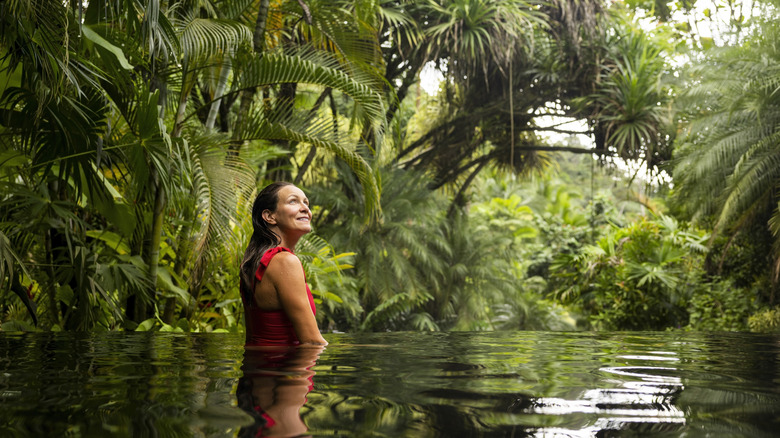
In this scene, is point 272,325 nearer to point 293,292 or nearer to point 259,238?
point 293,292

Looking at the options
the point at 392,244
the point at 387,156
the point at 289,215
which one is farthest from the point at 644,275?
the point at 289,215

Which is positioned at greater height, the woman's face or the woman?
the woman's face

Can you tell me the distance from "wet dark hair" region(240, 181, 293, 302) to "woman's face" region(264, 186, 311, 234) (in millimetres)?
23

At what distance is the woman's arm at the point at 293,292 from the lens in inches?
118

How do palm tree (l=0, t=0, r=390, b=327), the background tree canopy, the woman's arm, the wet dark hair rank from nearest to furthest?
the woman's arm → the wet dark hair → palm tree (l=0, t=0, r=390, b=327) → the background tree canopy

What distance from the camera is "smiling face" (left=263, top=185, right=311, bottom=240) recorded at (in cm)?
329

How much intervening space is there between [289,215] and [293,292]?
0.44 metres

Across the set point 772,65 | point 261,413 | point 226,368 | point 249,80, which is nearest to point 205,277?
point 249,80

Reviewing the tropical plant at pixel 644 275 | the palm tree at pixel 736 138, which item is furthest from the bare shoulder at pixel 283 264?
the tropical plant at pixel 644 275

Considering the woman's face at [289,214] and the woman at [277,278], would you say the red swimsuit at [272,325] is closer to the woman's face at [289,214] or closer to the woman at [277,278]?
the woman at [277,278]

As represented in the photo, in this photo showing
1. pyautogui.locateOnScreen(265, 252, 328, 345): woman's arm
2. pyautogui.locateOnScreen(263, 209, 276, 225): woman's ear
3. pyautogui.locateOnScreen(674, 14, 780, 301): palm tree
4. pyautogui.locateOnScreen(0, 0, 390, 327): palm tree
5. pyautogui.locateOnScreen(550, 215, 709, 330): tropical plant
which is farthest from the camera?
pyautogui.locateOnScreen(550, 215, 709, 330): tropical plant

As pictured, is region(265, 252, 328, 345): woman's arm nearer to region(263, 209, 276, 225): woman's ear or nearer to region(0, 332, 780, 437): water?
region(0, 332, 780, 437): water

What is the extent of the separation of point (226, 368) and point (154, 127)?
2246 mm

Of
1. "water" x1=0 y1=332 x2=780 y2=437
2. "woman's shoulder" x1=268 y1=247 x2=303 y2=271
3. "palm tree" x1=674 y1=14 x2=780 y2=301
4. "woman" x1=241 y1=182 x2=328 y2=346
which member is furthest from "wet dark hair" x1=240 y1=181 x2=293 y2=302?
"palm tree" x1=674 y1=14 x2=780 y2=301
